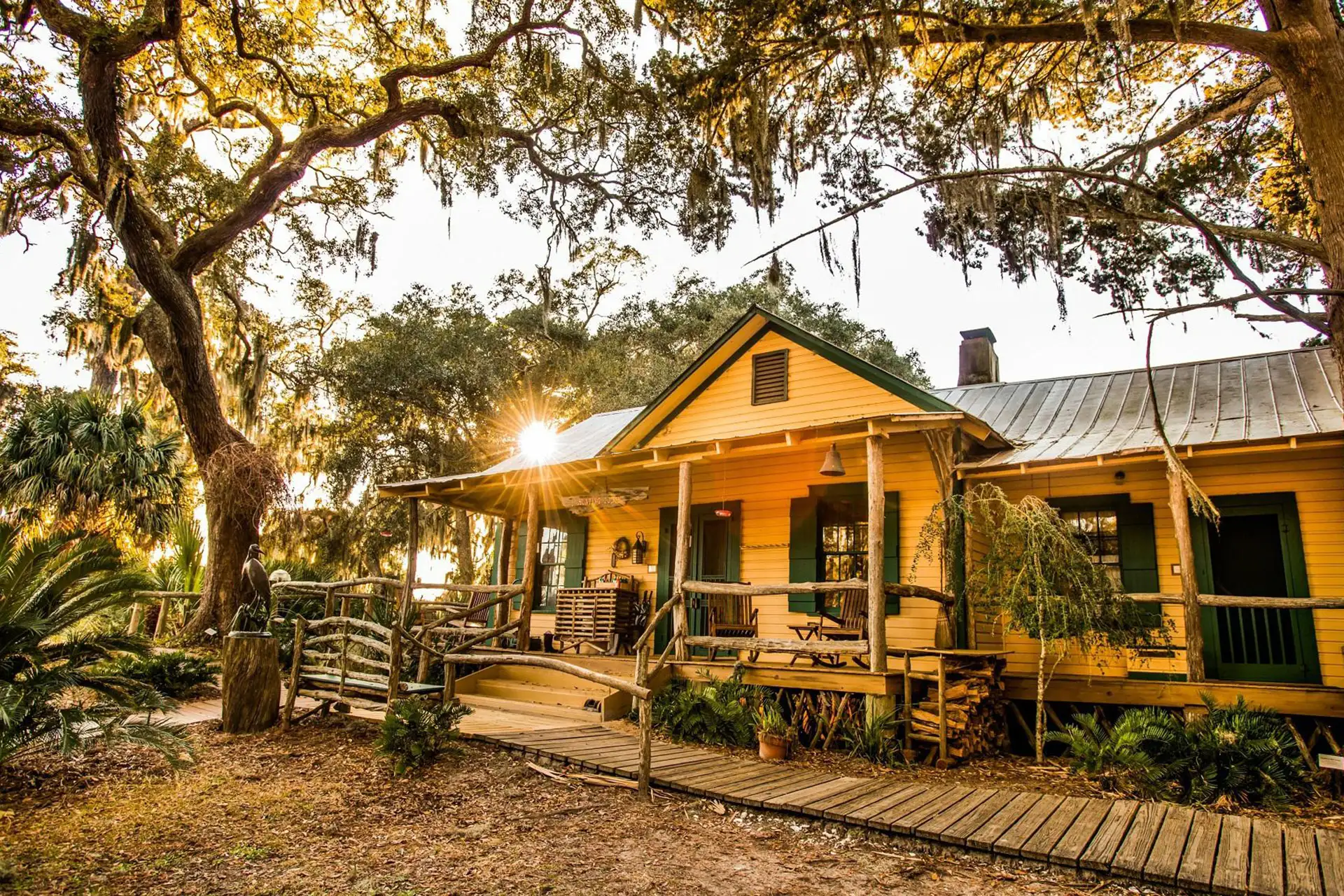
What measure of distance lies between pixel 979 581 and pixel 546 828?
4885 millimetres

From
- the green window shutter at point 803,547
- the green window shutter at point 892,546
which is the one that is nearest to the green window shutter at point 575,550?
the green window shutter at point 803,547

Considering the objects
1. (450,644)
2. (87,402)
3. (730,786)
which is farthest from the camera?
(87,402)

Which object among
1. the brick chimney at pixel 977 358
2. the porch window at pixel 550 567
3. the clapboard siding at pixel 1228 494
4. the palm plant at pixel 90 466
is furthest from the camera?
the palm plant at pixel 90 466

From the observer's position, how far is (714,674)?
8.09m

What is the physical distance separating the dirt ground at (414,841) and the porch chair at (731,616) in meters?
4.14

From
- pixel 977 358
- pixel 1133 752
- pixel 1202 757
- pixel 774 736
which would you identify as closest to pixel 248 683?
pixel 774 736

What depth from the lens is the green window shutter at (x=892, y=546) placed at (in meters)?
9.00

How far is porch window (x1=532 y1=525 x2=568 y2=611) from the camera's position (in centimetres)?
1285

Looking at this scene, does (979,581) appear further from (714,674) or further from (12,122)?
(12,122)

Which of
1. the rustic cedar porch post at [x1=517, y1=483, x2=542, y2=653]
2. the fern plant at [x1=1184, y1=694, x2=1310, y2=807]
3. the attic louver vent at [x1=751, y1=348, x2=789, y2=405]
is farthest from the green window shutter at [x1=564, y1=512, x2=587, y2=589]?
the fern plant at [x1=1184, y1=694, x2=1310, y2=807]

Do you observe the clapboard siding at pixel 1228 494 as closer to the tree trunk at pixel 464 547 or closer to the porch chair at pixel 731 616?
the porch chair at pixel 731 616

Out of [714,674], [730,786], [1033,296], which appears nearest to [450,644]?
[714,674]

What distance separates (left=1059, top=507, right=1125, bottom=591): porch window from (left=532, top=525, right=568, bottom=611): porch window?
757 cm

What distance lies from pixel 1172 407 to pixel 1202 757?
4857 millimetres
